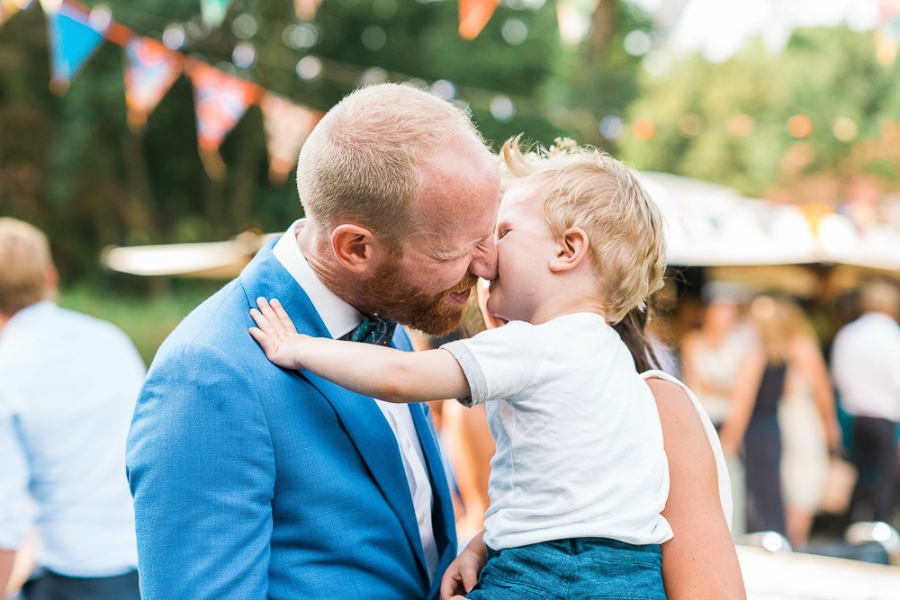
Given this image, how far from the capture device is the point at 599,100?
9133 millimetres

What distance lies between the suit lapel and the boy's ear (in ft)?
1.43

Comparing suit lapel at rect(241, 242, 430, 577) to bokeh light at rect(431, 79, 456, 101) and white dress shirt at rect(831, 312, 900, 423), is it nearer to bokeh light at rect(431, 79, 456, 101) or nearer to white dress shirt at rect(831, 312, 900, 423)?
white dress shirt at rect(831, 312, 900, 423)

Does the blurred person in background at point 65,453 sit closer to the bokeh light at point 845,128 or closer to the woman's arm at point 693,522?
the woman's arm at point 693,522

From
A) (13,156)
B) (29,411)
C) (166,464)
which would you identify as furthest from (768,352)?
(13,156)

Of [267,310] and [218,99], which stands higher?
[267,310]

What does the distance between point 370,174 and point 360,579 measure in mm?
704

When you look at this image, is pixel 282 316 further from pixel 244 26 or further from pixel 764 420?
pixel 244 26

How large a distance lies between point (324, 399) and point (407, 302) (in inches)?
10.1

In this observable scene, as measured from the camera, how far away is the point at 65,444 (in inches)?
106

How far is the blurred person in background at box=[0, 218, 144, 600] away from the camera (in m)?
2.60

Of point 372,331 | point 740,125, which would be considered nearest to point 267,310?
point 372,331

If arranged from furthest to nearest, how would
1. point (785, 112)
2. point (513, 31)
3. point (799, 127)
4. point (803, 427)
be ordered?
1. point (785, 112)
2. point (513, 31)
3. point (799, 127)
4. point (803, 427)

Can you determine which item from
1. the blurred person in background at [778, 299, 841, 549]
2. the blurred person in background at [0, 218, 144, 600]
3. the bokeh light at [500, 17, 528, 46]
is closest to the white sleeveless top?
the blurred person in background at [0, 218, 144, 600]

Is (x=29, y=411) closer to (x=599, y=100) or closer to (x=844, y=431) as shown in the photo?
(x=844, y=431)
